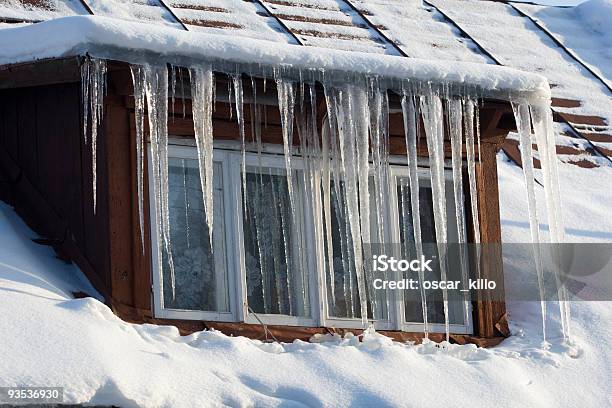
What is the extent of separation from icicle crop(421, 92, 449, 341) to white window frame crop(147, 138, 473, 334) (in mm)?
243

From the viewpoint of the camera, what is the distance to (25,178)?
342 inches

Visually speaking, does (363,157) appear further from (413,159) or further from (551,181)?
(551,181)

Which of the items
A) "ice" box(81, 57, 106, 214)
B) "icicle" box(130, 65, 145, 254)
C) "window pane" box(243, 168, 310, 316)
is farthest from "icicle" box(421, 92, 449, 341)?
"ice" box(81, 57, 106, 214)

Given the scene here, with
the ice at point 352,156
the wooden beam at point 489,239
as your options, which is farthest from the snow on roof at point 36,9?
the wooden beam at point 489,239

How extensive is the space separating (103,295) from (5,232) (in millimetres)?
706

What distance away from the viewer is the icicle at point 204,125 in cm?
824

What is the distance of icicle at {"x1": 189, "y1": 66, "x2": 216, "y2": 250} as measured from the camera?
8242mm

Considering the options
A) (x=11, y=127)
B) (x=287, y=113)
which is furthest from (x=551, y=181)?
(x=11, y=127)

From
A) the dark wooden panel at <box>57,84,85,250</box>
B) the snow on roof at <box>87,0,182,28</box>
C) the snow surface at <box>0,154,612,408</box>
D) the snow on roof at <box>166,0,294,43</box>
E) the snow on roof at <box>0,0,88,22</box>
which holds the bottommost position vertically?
the snow surface at <box>0,154,612,408</box>

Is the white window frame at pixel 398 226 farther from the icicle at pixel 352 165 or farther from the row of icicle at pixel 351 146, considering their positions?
the icicle at pixel 352 165

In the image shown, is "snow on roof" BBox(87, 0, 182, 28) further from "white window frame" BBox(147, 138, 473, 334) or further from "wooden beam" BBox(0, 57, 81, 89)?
"white window frame" BBox(147, 138, 473, 334)

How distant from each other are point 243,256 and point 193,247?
0.28 metres

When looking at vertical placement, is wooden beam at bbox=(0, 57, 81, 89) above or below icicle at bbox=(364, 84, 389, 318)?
above

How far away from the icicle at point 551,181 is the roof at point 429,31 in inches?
64.9
